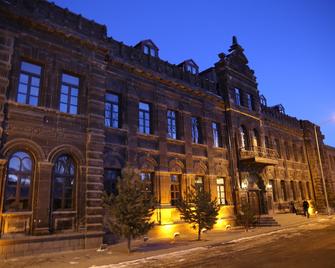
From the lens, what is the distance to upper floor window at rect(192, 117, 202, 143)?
66.7ft

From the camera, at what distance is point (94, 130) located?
44.9ft

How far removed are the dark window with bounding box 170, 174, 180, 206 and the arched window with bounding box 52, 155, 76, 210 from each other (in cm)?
684

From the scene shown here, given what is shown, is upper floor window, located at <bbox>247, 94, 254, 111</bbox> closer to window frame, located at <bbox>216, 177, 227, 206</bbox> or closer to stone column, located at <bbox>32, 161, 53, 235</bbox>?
window frame, located at <bbox>216, 177, 227, 206</bbox>

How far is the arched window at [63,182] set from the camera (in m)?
12.3

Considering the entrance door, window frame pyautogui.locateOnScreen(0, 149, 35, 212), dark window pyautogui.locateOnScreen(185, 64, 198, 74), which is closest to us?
window frame pyautogui.locateOnScreen(0, 149, 35, 212)

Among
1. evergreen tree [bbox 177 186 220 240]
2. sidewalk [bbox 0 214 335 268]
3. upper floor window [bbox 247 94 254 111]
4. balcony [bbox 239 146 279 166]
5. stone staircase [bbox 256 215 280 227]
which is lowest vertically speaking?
sidewalk [bbox 0 214 335 268]

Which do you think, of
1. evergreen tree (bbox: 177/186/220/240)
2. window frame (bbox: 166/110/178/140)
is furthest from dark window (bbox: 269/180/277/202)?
evergreen tree (bbox: 177/186/220/240)

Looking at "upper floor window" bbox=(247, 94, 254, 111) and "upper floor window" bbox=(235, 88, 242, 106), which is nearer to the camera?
"upper floor window" bbox=(235, 88, 242, 106)

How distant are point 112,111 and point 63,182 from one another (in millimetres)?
4998

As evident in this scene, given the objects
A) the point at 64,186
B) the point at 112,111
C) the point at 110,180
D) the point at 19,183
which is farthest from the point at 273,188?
the point at 19,183

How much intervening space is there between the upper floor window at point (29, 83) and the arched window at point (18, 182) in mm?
2392

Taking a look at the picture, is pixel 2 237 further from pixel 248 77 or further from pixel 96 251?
pixel 248 77

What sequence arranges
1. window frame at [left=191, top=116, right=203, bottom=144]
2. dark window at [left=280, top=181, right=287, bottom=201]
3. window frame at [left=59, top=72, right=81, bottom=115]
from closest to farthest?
window frame at [left=59, top=72, right=81, bottom=115]
window frame at [left=191, top=116, right=203, bottom=144]
dark window at [left=280, top=181, right=287, bottom=201]

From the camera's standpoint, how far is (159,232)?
623 inches
